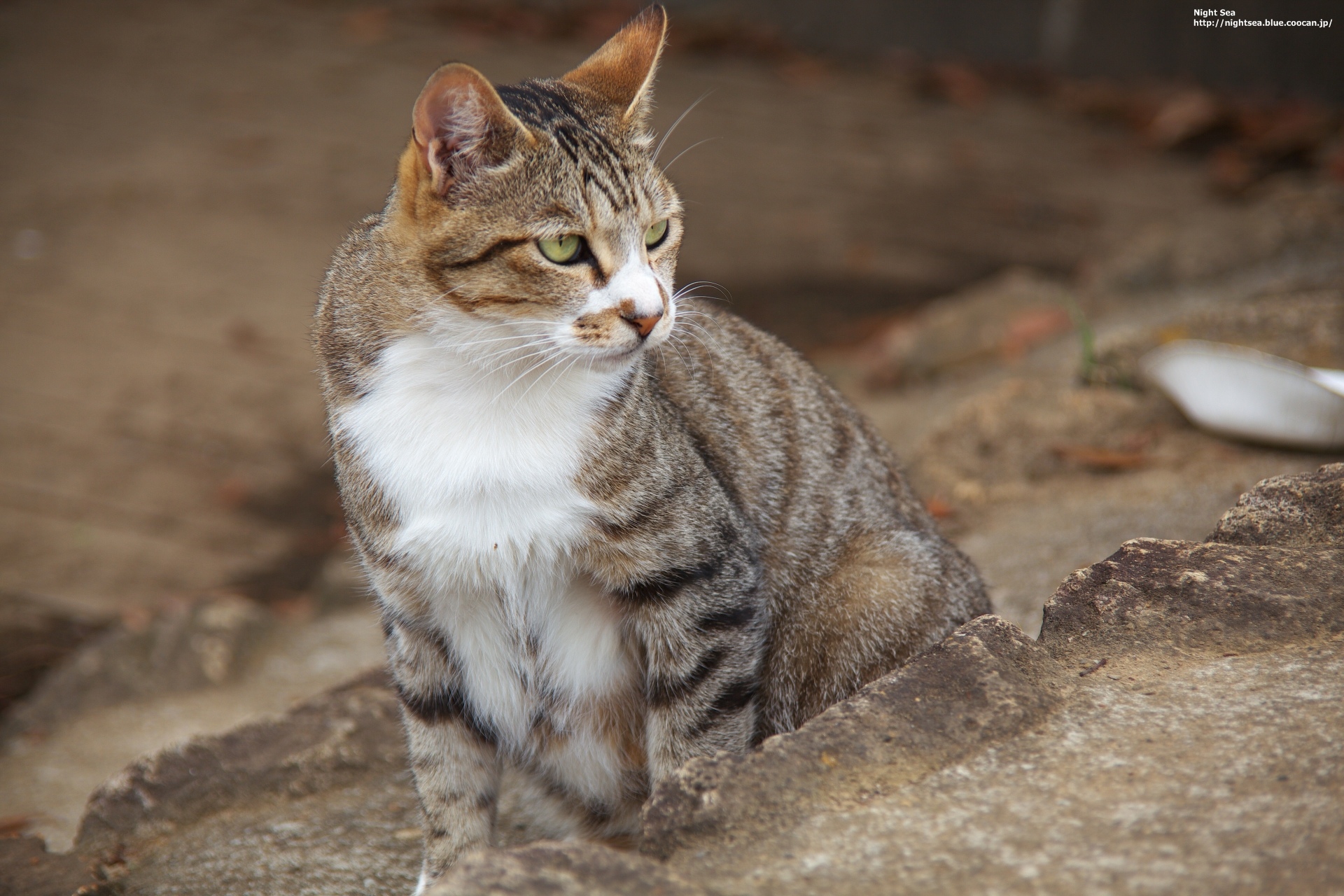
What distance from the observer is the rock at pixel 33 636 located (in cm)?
418

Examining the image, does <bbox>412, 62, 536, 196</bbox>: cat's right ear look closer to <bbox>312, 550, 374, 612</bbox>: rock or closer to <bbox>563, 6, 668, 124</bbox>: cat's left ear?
<bbox>563, 6, 668, 124</bbox>: cat's left ear

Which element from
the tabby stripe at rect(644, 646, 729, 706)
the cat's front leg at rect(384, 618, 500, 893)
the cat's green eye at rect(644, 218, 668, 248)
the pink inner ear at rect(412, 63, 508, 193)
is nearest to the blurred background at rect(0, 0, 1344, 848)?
the cat's green eye at rect(644, 218, 668, 248)

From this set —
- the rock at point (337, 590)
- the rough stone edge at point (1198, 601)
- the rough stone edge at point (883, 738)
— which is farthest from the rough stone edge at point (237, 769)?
the rough stone edge at point (1198, 601)

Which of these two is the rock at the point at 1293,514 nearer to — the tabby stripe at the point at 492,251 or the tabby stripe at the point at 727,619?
the tabby stripe at the point at 727,619

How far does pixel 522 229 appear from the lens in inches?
85.3

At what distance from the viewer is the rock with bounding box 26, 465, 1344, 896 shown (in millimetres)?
1567

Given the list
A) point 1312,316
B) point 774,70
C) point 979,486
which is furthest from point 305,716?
point 774,70

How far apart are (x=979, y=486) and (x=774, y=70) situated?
22.7 ft

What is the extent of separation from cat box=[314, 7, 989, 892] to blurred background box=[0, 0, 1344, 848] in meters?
0.56

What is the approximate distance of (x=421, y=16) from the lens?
10914mm

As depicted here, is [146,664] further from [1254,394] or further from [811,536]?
[1254,394]

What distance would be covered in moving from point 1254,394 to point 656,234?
2215mm

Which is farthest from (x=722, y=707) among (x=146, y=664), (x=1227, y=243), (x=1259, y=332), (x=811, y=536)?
(x=1227, y=243)

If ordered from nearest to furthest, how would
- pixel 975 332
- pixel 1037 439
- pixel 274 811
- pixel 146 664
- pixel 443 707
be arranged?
pixel 443 707, pixel 274 811, pixel 146 664, pixel 1037 439, pixel 975 332
